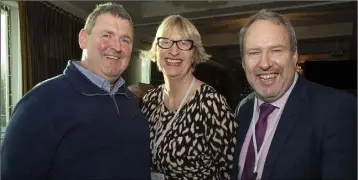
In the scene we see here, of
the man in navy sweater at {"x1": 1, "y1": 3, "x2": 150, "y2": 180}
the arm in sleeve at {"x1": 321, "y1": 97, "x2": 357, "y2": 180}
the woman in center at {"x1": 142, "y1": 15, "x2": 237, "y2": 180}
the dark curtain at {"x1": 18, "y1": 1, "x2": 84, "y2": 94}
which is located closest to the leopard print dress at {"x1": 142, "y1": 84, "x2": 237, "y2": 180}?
the woman in center at {"x1": 142, "y1": 15, "x2": 237, "y2": 180}

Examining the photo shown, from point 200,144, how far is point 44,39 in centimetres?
348

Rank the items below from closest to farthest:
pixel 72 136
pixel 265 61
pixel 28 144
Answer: pixel 28 144 → pixel 72 136 → pixel 265 61

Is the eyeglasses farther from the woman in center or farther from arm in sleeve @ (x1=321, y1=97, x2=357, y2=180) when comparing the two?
arm in sleeve @ (x1=321, y1=97, x2=357, y2=180)

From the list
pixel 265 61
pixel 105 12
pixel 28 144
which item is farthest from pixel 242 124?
pixel 28 144

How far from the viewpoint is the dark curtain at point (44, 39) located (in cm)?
409

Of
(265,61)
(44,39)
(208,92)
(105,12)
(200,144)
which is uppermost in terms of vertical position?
(44,39)

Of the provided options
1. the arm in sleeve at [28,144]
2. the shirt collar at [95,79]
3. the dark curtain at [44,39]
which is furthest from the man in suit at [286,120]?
the dark curtain at [44,39]

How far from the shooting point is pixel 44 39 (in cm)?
438

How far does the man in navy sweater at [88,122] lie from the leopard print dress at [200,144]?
0.12 m

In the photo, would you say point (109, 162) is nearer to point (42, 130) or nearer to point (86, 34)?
point (42, 130)

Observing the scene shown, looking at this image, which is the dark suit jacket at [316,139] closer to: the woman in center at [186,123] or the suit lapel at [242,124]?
the suit lapel at [242,124]

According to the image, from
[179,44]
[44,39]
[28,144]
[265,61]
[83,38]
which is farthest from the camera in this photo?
[44,39]

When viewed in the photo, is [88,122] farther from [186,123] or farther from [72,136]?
[186,123]

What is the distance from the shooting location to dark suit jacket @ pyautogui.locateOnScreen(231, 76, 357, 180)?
3.95ft
